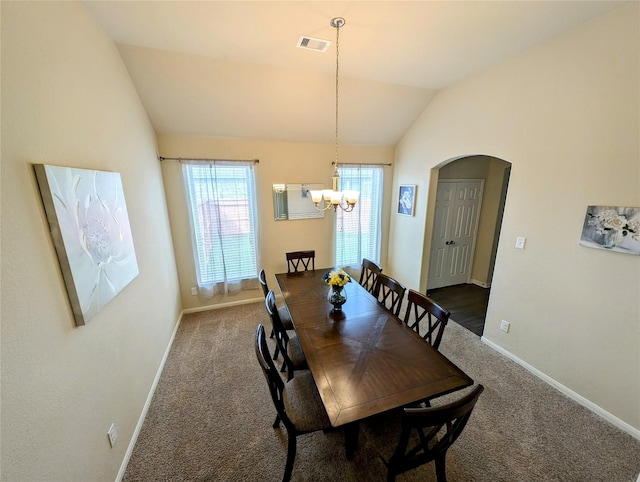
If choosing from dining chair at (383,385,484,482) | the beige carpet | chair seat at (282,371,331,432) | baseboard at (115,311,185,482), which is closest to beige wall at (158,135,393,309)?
baseboard at (115,311,185,482)

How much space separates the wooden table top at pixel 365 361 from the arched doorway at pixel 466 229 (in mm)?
2569

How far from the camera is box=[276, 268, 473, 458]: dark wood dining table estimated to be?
1.33 metres

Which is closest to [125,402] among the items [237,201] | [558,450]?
[237,201]

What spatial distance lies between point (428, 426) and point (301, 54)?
120 inches

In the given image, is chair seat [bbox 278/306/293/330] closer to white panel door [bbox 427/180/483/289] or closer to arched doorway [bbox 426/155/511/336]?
arched doorway [bbox 426/155/511/336]

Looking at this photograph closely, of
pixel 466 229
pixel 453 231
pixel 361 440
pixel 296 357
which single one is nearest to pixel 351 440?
pixel 361 440

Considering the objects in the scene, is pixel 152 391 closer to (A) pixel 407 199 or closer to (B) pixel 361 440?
(B) pixel 361 440

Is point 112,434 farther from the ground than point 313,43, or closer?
closer

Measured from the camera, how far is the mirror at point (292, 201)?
3822 millimetres

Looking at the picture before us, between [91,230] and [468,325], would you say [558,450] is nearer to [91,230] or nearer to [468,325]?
[468,325]

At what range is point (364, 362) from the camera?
1601mm

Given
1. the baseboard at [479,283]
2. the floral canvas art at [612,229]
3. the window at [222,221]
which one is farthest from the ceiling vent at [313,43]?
the baseboard at [479,283]

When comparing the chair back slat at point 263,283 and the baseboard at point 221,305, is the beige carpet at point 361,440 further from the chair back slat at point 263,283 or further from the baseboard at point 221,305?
the baseboard at point 221,305

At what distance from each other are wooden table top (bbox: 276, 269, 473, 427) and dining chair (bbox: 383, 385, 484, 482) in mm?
159
